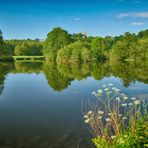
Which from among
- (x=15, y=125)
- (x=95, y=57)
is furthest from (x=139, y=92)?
(x=95, y=57)

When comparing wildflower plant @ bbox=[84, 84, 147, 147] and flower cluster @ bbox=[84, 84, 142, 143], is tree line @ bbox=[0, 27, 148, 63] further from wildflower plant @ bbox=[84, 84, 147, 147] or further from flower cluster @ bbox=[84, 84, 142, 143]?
wildflower plant @ bbox=[84, 84, 147, 147]

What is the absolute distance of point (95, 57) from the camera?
327 feet

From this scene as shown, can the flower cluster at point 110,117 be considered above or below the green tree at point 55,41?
below

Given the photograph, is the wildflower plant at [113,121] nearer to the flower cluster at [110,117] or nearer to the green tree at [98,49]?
the flower cluster at [110,117]

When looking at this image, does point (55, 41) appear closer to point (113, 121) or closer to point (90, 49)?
point (90, 49)

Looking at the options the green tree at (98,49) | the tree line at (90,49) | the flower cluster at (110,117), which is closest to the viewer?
the flower cluster at (110,117)

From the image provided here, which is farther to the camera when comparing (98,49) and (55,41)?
(55,41)

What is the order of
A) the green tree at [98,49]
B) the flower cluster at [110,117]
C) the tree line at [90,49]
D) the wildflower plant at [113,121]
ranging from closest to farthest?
the wildflower plant at [113,121] < the flower cluster at [110,117] < the tree line at [90,49] < the green tree at [98,49]

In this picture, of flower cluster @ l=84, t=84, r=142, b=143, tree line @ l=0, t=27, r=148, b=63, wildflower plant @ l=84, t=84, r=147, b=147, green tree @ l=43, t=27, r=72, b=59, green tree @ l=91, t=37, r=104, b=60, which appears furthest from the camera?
green tree @ l=43, t=27, r=72, b=59

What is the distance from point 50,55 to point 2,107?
8744 centimetres

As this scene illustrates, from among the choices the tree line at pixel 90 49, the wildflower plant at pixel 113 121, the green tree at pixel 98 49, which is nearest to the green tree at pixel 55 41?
the tree line at pixel 90 49

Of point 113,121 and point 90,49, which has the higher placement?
point 90,49

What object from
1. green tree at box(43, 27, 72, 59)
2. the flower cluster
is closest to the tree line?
green tree at box(43, 27, 72, 59)

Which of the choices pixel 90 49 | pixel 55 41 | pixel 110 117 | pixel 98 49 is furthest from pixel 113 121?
pixel 55 41
